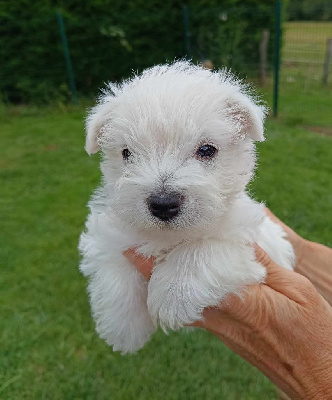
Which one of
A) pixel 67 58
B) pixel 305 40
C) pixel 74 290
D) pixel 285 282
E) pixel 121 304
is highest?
pixel 285 282

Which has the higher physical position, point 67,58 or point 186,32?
point 186,32

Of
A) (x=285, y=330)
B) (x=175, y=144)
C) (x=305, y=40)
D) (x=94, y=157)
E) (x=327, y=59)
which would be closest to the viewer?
(x=175, y=144)

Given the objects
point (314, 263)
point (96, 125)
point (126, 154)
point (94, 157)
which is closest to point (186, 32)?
point (94, 157)

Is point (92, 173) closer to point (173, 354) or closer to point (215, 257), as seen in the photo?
point (173, 354)

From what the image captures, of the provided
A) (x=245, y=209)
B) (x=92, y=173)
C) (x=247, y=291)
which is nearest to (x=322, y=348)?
(x=247, y=291)

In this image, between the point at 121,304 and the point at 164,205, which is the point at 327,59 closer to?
the point at 121,304

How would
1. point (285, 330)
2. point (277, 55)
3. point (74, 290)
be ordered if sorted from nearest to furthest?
point (285, 330) → point (74, 290) → point (277, 55)

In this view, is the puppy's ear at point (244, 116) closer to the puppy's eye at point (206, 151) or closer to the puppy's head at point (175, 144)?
the puppy's head at point (175, 144)
